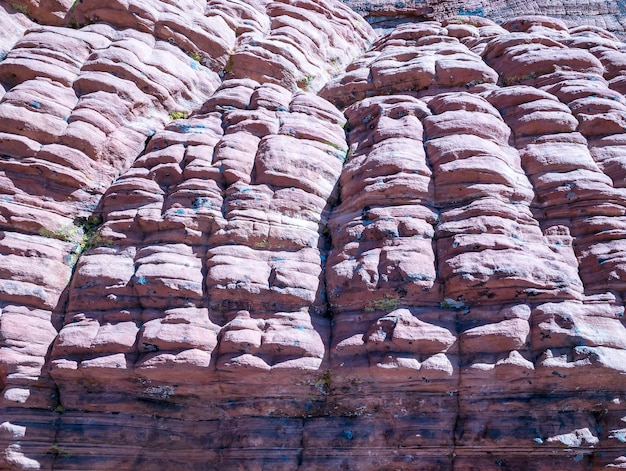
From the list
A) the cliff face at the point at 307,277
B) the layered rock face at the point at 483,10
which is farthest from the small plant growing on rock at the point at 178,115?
the layered rock face at the point at 483,10

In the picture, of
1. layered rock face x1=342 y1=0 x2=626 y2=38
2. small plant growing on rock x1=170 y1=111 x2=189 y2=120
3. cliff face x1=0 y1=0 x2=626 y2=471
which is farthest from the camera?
layered rock face x1=342 y1=0 x2=626 y2=38

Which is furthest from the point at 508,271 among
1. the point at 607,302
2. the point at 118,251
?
the point at 118,251

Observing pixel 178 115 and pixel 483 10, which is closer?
pixel 178 115

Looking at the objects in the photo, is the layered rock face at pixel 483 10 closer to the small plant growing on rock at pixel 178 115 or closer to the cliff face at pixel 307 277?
the cliff face at pixel 307 277

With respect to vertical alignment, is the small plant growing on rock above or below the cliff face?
above

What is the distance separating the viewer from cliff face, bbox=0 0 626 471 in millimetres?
6422

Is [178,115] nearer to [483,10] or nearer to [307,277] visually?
[307,277]

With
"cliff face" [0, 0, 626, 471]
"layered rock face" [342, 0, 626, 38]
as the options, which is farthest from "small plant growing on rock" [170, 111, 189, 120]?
"layered rock face" [342, 0, 626, 38]

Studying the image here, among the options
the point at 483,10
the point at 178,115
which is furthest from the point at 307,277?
the point at 483,10

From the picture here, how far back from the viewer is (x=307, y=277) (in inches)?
290

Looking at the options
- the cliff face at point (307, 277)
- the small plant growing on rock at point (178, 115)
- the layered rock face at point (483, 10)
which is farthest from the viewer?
the layered rock face at point (483, 10)

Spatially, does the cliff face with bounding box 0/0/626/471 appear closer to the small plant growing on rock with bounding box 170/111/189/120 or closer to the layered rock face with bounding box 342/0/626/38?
the small plant growing on rock with bounding box 170/111/189/120

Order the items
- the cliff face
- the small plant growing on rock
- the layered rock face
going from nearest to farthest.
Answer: the cliff face, the small plant growing on rock, the layered rock face

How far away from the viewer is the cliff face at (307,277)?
6.42 meters
